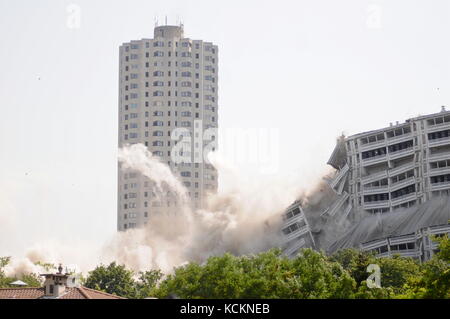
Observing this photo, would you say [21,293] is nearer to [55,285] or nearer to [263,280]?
[55,285]

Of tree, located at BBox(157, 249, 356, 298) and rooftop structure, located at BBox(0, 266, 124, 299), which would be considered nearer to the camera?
tree, located at BBox(157, 249, 356, 298)

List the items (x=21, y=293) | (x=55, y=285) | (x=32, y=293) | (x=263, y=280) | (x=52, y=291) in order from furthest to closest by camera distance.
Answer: (x=32, y=293)
(x=21, y=293)
(x=55, y=285)
(x=52, y=291)
(x=263, y=280)

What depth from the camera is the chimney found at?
120875 mm

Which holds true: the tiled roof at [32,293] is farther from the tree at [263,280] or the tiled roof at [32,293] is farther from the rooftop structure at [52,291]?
the tree at [263,280]

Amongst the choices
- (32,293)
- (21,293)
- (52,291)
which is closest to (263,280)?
(52,291)

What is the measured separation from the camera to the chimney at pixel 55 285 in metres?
121

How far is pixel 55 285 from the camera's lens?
399ft

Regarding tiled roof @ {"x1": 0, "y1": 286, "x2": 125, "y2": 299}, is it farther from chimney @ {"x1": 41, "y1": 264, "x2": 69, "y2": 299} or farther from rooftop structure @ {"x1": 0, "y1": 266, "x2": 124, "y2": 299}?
chimney @ {"x1": 41, "y1": 264, "x2": 69, "y2": 299}

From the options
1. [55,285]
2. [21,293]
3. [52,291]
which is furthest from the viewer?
[21,293]

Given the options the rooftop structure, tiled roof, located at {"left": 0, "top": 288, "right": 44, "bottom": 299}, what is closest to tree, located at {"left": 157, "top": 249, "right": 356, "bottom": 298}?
the rooftop structure

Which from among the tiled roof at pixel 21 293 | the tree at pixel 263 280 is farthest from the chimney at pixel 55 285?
the tree at pixel 263 280

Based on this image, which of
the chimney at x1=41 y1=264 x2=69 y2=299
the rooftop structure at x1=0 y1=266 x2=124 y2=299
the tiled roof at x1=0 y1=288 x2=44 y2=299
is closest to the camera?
the rooftop structure at x1=0 y1=266 x2=124 y2=299
